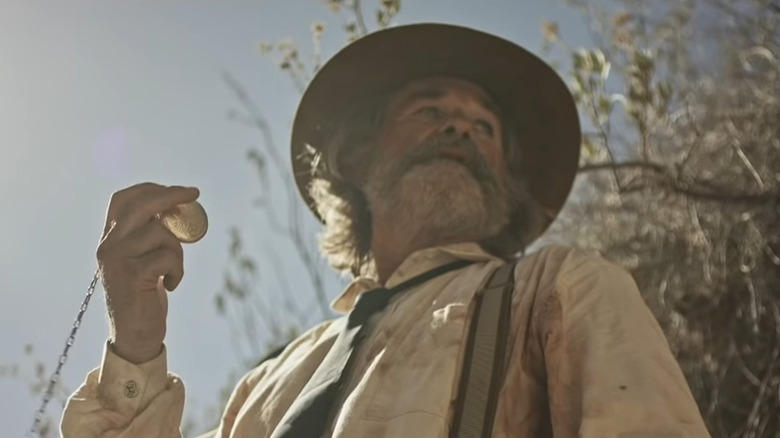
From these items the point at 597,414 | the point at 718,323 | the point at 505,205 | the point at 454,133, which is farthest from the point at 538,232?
the point at 597,414

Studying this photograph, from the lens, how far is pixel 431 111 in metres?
3.19

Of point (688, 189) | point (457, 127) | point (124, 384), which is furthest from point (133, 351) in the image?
point (688, 189)

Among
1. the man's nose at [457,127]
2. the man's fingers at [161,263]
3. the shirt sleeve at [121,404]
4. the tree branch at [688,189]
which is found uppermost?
the man's fingers at [161,263]

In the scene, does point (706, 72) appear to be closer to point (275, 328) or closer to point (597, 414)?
point (275, 328)

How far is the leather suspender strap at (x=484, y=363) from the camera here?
5.79 feet

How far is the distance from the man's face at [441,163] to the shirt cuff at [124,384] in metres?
1.05

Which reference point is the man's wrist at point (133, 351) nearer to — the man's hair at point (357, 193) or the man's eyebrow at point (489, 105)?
the man's hair at point (357, 193)

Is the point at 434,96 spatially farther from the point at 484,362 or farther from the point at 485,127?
the point at 484,362

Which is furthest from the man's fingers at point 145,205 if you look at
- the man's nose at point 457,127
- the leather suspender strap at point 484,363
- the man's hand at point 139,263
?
the man's nose at point 457,127

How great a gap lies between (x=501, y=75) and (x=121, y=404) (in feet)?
6.00

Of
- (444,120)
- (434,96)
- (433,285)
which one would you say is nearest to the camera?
(433,285)

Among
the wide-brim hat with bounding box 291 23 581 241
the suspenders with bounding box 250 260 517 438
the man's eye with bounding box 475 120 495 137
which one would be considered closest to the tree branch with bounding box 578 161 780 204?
the wide-brim hat with bounding box 291 23 581 241

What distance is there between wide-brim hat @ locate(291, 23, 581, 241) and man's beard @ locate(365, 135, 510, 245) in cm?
38

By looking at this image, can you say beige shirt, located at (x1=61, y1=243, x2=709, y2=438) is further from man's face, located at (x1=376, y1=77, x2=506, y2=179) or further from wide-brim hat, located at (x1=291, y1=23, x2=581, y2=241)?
wide-brim hat, located at (x1=291, y1=23, x2=581, y2=241)
